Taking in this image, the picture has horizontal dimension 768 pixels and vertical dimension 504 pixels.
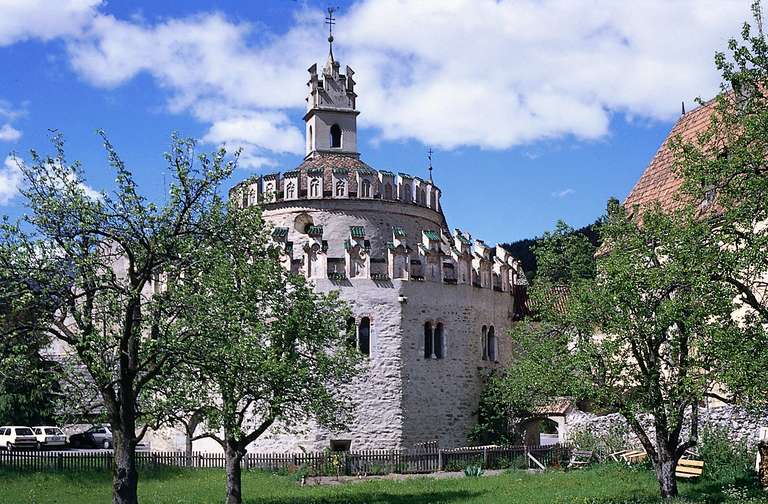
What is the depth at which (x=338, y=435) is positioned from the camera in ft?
122

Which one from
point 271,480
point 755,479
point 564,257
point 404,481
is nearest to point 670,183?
point 564,257

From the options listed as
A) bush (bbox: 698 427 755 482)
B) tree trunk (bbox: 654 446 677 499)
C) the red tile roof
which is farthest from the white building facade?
tree trunk (bbox: 654 446 677 499)

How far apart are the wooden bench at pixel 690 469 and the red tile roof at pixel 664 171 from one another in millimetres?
9334

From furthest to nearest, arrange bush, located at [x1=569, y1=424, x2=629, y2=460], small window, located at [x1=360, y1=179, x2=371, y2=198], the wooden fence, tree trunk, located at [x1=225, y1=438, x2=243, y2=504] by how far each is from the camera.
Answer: small window, located at [x1=360, y1=179, x2=371, y2=198], bush, located at [x1=569, y1=424, x2=629, y2=460], the wooden fence, tree trunk, located at [x1=225, y1=438, x2=243, y2=504]

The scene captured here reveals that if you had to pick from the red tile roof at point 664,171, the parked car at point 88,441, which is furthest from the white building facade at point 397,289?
the red tile roof at point 664,171

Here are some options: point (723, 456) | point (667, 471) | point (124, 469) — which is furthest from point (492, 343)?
point (124, 469)

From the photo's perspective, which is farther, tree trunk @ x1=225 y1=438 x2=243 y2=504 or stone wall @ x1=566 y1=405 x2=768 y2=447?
stone wall @ x1=566 y1=405 x2=768 y2=447

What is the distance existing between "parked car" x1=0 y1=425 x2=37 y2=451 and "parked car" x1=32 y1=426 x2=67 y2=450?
354 millimetres

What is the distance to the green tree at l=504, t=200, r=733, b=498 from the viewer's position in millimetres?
20578

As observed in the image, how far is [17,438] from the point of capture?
42.8m

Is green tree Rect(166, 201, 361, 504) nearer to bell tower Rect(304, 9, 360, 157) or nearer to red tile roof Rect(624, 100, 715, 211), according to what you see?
red tile roof Rect(624, 100, 715, 211)

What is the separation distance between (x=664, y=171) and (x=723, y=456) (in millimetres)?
11537

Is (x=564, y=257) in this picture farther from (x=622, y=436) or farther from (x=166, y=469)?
(x=166, y=469)

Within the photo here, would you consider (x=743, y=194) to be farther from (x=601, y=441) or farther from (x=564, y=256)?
(x=564, y=256)
